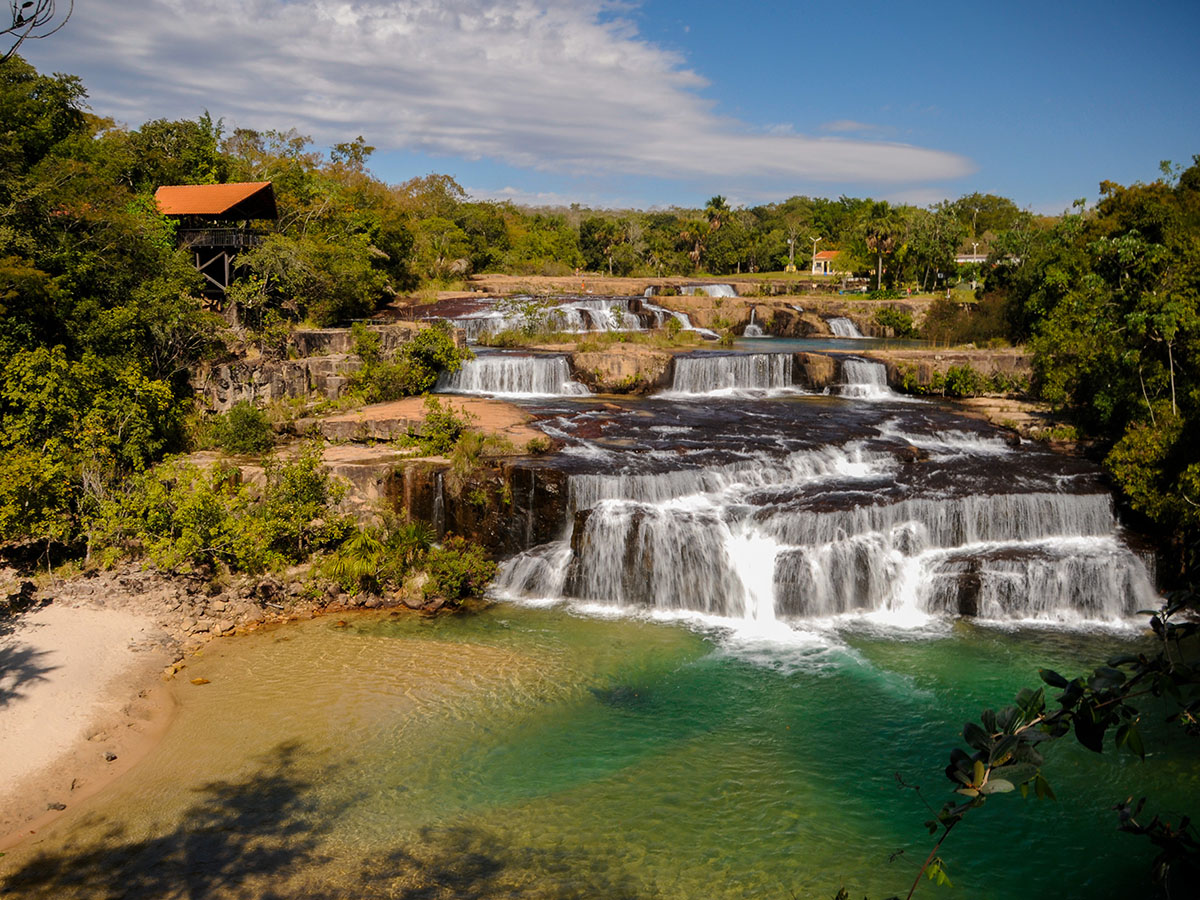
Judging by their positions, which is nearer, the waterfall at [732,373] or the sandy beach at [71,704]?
the sandy beach at [71,704]

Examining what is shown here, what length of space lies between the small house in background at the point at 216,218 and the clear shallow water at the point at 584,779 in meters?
15.7

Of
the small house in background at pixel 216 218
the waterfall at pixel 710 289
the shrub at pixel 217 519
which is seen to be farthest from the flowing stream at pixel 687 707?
the waterfall at pixel 710 289

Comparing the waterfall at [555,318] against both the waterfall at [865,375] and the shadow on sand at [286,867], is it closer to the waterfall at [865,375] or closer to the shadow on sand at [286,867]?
the waterfall at [865,375]

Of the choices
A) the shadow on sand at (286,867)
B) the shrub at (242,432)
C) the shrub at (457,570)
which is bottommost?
the shadow on sand at (286,867)

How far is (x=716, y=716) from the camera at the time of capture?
448 inches

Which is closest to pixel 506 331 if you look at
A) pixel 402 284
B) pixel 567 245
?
pixel 402 284

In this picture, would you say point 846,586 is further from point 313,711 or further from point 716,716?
point 313,711

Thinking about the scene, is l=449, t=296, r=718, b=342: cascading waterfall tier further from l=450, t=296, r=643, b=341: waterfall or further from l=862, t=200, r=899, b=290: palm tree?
l=862, t=200, r=899, b=290: palm tree

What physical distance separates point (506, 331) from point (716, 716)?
2292 centimetres

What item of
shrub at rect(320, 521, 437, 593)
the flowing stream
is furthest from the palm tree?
shrub at rect(320, 521, 437, 593)

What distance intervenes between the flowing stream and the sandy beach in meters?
0.42

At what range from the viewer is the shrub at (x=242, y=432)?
→ 1889 centimetres

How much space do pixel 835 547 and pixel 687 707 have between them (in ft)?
16.8

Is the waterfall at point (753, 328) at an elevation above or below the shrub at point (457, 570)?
above
